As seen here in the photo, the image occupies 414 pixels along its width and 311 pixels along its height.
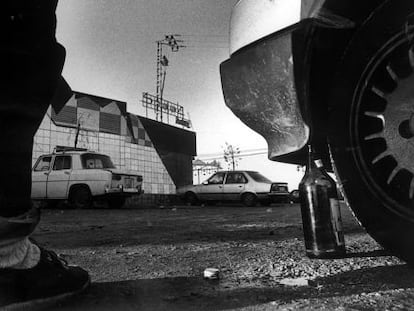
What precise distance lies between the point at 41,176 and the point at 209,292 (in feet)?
35.8

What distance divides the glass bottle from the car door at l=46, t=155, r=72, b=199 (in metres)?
10.1

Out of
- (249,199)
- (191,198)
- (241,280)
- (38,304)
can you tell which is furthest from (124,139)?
(38,304)

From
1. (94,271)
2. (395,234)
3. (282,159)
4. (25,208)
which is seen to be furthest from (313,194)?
(25,208)

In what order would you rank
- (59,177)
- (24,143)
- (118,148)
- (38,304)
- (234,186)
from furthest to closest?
1. (118,148)
2. (234,186)
3. (59,177)
4. (24,143)
5. (38,304)

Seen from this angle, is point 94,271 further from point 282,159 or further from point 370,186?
point 370,186

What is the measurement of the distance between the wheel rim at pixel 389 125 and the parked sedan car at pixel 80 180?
9.60 meters

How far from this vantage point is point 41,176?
11.1 metres

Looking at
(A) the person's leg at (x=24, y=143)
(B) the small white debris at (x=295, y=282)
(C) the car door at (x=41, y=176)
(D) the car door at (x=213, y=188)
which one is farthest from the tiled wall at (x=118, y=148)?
(B) the small white debris at (x=295, y=282)

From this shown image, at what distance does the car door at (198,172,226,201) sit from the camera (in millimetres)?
13921

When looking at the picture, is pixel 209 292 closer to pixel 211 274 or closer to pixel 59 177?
pixel 211 274

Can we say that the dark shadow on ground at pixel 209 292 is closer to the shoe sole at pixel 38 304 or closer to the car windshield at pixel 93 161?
the shoe sole at pixel 38 304

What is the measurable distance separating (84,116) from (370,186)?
52.4 feet

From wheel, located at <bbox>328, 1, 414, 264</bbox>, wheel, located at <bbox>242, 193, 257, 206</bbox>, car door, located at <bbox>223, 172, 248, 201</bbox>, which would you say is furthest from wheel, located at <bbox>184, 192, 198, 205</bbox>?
wheel, located at <bbox>328, 1, 414, 264</bbox>

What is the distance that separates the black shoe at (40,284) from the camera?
3.39 ft
